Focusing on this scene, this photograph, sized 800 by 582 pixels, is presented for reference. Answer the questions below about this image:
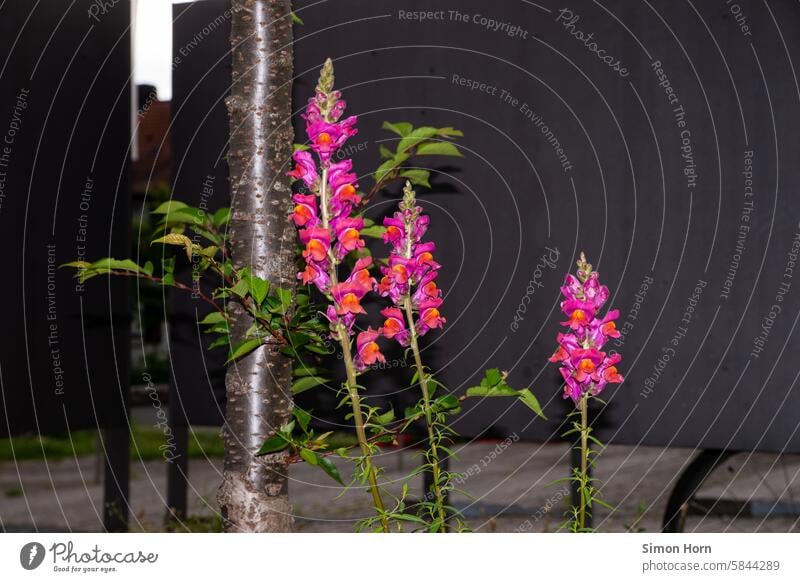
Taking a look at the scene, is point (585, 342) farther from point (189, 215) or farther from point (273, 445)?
point (189, 215)

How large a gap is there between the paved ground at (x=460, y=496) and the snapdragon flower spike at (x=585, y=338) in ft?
9.88

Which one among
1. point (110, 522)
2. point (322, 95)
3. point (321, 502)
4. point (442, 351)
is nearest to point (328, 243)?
point (322, 95)

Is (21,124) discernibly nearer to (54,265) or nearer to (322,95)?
(54,265)

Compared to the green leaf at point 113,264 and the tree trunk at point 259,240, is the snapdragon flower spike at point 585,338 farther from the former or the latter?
the green leaf at point 113,264

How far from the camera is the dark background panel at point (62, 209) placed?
4.28 meters

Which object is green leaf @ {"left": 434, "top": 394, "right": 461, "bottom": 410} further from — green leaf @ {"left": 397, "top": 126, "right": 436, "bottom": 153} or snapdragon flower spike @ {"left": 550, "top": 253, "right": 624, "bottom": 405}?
green leaf @ {"left": 397, "top": 126, "right": 436, "bottom": 153}

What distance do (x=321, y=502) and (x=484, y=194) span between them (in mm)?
5431

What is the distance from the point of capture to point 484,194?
4.33m

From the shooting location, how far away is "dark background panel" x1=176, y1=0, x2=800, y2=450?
12.7 feet

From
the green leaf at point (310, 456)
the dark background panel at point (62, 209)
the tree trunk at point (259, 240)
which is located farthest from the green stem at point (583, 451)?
the dark background panel at point (62, 209)

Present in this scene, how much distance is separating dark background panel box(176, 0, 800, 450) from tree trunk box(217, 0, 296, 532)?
1497mm

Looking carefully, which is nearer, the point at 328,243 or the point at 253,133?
the point at 328,243

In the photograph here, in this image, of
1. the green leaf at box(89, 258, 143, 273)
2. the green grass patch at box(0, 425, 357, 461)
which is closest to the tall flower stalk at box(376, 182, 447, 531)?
the green leaf at box(89, 258, 143, 273)

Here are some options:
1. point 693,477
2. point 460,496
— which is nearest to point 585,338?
point 693,477
